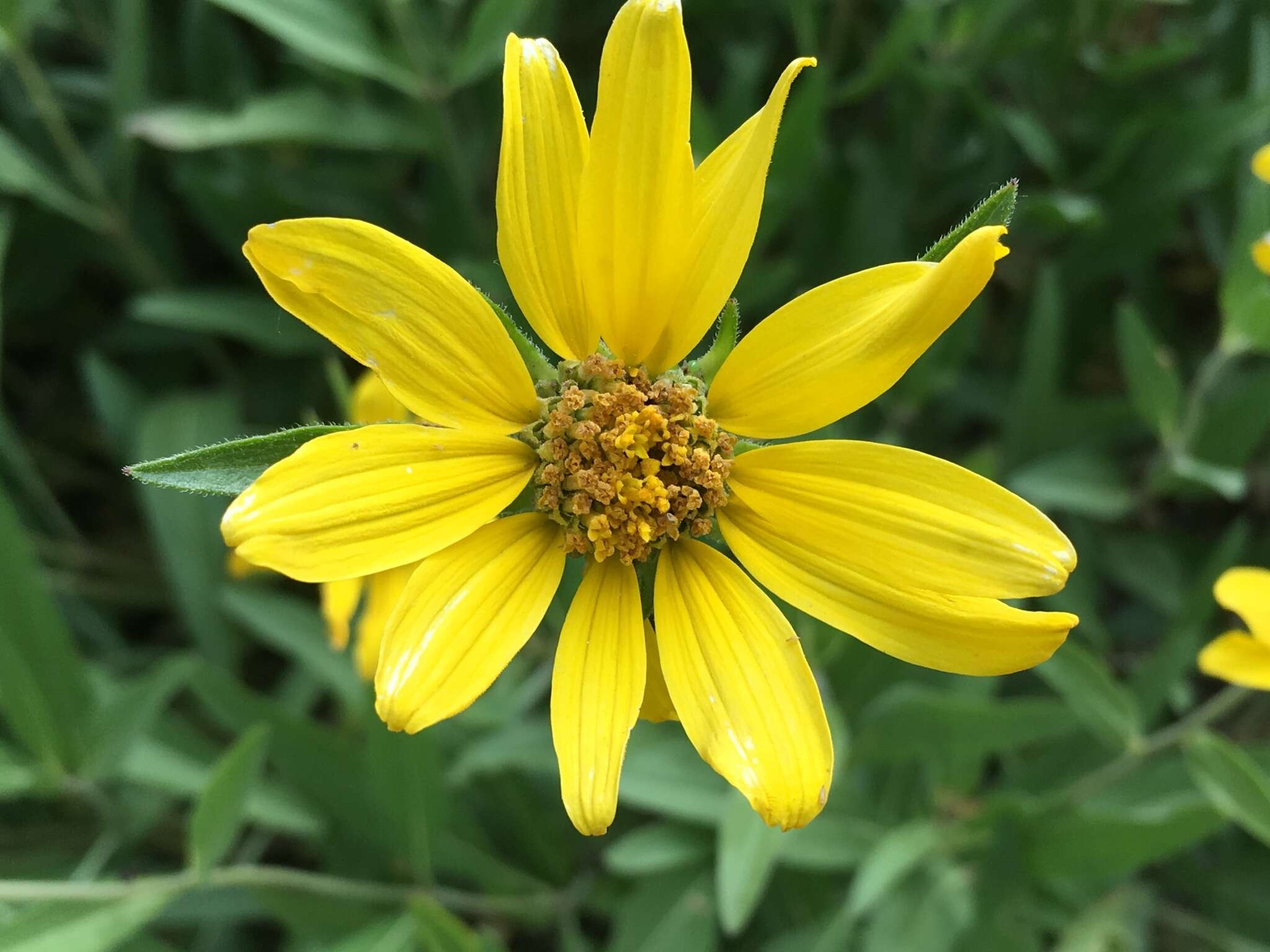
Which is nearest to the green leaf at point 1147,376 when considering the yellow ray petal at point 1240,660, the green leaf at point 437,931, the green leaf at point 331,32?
the yellow ray petal at point 1240,660

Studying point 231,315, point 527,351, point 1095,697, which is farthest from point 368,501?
point 231,315

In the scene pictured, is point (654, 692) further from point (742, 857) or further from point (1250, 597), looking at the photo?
point (1250, 597)

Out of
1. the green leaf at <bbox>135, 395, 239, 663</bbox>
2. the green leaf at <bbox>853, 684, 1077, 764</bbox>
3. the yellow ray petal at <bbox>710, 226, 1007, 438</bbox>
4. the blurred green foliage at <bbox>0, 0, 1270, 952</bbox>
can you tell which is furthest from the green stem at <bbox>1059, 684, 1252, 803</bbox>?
the green leaf at <bbox>135, 395, 239, 663</bbox>

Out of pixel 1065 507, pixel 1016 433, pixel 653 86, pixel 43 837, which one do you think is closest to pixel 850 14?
pixel 1016 433

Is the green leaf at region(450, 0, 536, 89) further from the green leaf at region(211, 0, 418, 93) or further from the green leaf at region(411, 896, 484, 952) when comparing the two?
the green leaf at region(411, 896, 484, 952)

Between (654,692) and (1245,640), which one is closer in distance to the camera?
(654,692)

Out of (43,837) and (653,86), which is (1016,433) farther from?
(43,837)

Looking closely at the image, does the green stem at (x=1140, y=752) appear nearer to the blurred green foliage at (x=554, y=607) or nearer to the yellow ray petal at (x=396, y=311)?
the blurred green foliage at (x=554, y=607)
